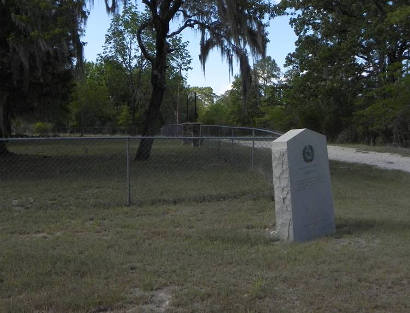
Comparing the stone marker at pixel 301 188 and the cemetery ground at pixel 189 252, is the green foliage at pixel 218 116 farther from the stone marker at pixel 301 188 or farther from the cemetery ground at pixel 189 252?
the stone marker at pixel 301 188

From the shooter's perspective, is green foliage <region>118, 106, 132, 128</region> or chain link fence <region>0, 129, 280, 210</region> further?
green foliage <region>118, 106, 132, 128</region>

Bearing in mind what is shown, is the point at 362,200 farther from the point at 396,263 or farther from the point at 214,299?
the point at 214,299

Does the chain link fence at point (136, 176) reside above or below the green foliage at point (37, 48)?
below

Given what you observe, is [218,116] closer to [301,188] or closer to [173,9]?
[173,9]

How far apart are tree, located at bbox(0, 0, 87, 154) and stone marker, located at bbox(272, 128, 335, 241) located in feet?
25.4

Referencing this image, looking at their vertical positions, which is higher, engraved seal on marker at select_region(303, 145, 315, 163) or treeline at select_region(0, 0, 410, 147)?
treeline at select_region(0, 0, 410, 147)

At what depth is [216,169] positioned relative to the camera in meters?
13.2

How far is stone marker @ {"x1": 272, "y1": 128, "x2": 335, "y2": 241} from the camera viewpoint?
20.3ft

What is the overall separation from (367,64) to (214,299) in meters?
28.9

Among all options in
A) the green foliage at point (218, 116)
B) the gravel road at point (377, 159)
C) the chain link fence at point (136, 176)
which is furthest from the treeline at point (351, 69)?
the green foliage at point (218, 116)

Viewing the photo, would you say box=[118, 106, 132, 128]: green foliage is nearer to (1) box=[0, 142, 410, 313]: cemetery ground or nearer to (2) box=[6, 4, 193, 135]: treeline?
(2) box=[6, 4, 193, 135]: treeline

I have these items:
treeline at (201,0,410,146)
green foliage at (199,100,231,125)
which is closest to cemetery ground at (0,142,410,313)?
treeline at (201,0,410,146)

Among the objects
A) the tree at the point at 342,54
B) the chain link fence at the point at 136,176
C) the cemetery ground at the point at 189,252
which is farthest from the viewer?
the tree at the point at 342,54

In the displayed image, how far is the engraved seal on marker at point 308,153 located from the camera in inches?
253
